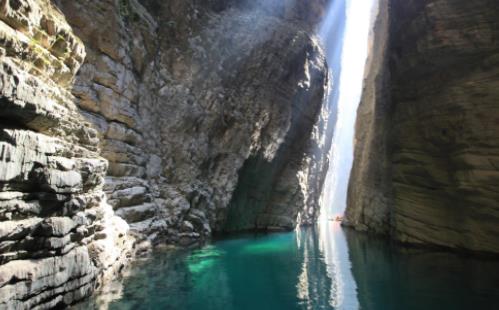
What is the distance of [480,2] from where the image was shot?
17.2 meters

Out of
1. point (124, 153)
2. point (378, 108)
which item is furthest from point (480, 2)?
point (124, 153)

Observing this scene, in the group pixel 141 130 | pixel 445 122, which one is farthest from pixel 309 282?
pixel 141 130

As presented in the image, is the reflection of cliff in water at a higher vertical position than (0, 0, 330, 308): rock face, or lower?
lower

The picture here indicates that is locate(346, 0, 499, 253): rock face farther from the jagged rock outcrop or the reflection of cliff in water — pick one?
the jagged rock outcrop

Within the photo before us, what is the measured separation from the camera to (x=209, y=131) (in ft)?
103

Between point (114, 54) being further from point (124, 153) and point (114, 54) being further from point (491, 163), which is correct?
point (491, 163)

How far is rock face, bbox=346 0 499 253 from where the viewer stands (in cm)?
1730

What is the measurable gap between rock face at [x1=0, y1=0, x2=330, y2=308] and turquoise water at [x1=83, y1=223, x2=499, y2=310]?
1.75 m

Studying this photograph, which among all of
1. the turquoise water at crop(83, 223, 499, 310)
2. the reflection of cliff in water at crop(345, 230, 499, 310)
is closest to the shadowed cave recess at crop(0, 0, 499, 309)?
the turquoise water at crop(83, 223, 499, 310)

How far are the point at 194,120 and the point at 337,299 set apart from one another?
21355mm

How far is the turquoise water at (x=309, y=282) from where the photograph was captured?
34.6ft

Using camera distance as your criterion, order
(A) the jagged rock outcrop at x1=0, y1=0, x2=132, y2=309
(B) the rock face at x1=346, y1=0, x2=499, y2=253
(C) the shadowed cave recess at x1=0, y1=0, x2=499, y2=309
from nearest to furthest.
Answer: (A) the jagged rock outcrop at x1=0, y1=0, x2=132, y2=309
(C) the shadowed cave recess at x1=0, y1=0, x2=499, y2=309
(B) the rock face at x1=346, y1=0, x2=499, y2=253

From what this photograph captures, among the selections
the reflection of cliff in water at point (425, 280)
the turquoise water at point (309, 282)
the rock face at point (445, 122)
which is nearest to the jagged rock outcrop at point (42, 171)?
the turquoise water at point (309, 282)

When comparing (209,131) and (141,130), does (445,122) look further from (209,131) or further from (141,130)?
(209,131)
